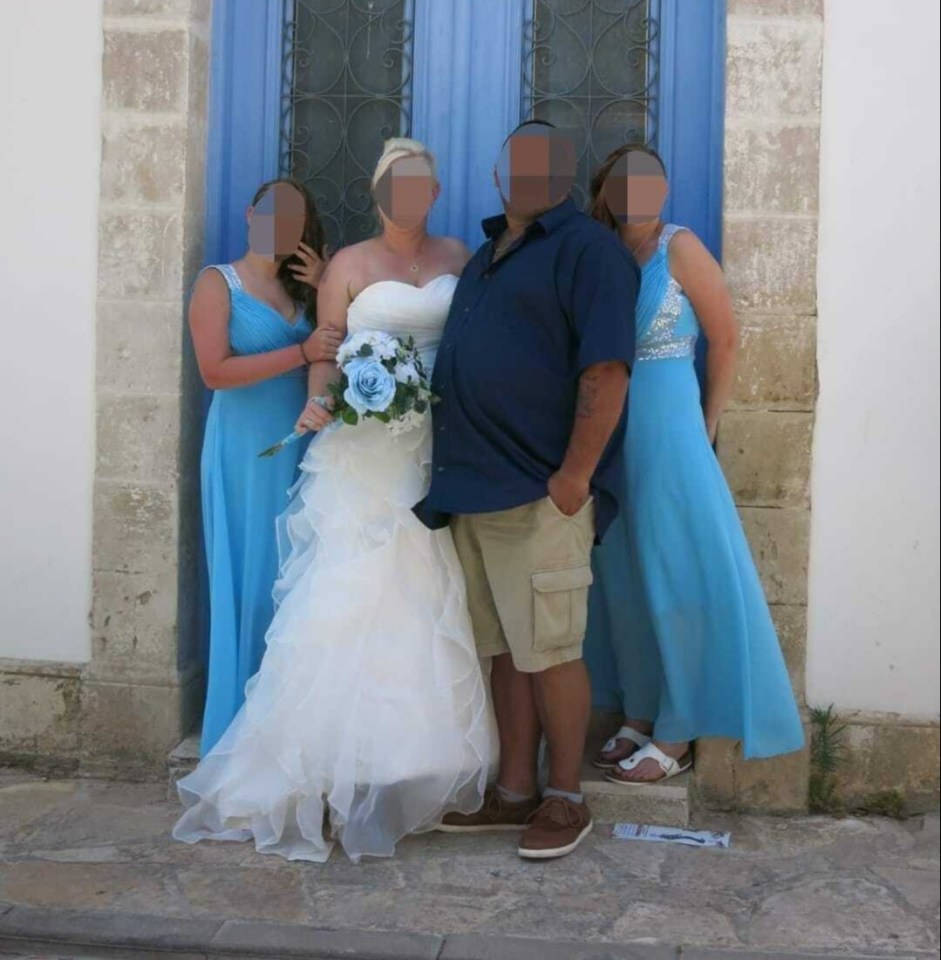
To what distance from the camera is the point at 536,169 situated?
4250 mm

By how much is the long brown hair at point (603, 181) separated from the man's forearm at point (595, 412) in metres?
0.67

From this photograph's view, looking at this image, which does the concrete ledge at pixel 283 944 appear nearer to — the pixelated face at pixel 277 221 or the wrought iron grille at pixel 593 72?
the pixelated face at pixel 277 221

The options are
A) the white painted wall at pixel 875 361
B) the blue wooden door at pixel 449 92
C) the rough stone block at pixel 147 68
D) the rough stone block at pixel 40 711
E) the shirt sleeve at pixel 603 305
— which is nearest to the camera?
the shirt sleeve at pixel 603 305

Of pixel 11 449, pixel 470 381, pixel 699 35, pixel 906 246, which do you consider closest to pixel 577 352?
pixel 470 381

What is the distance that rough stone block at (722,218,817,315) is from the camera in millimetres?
4684

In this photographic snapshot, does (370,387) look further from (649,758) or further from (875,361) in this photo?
(875,361)

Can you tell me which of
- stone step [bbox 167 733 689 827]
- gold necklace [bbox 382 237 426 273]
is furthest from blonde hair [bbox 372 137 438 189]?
stone step [bbox 167 733 689 827]

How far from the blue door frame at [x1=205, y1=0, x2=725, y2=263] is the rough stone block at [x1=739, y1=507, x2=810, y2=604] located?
920 mm

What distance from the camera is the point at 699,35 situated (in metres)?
5.04

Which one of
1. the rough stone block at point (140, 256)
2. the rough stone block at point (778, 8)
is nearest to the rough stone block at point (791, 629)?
the rough stone block at point (778, 8)

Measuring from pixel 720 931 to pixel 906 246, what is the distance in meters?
2.16

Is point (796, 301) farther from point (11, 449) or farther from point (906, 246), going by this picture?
point (11, 449)

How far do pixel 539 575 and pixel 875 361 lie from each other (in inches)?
52.5

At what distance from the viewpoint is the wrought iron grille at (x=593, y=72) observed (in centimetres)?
507
